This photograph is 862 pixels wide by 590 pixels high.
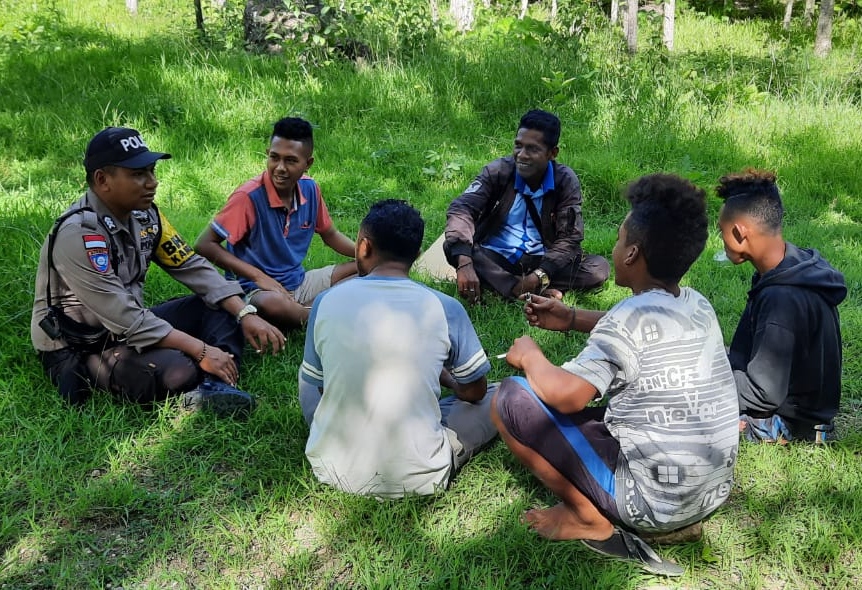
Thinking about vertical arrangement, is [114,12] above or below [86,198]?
above

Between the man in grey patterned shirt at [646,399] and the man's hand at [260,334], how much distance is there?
151 centimetres

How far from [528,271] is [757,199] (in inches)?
84.5

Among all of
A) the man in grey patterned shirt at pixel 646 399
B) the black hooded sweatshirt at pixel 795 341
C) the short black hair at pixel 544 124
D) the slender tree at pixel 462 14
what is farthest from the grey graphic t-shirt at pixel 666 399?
the slender tree at pixel 462 14

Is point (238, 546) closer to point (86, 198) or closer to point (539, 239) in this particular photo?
point (86, 198)

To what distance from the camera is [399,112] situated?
7691 mm

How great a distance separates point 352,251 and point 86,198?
1761mm

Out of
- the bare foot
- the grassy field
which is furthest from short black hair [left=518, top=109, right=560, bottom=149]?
the bare foot

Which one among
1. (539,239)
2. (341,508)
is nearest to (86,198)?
(341,508)

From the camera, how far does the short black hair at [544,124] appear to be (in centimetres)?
443

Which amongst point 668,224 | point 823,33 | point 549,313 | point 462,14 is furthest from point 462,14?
point 668,224

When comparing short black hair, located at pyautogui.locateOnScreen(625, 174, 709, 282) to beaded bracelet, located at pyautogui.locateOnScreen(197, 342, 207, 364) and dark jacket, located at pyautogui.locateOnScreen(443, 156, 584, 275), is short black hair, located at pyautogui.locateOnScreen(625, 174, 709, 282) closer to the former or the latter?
beaded bracelet, located at pyautogui.locateOnScreen(197, 342, 207, 364)

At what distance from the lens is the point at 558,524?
270cm

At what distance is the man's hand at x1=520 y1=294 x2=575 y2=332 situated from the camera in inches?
126

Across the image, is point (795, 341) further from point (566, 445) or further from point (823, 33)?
point (823, 33)
